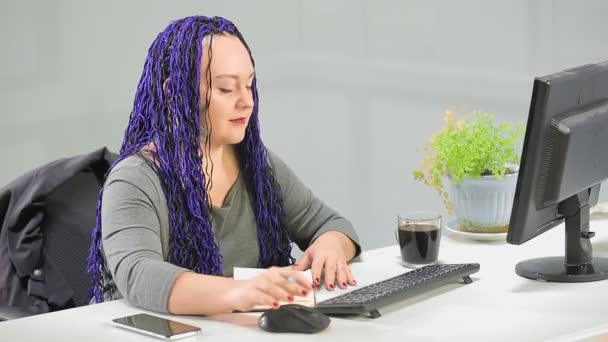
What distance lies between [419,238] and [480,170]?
32 centimetres

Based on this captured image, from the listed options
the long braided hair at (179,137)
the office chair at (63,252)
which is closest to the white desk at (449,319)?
the long braided hair at (179,137)

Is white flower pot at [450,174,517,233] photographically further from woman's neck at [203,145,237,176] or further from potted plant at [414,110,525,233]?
woman's neck at [203,145,237,176]

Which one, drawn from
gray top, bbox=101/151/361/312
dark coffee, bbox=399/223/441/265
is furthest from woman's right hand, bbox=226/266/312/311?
dark coffee, bbox=399/223/441/265

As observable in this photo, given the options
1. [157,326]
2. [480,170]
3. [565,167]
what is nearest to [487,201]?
[480,170]

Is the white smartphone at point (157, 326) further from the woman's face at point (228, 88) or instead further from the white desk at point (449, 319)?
the woman's face at point (228, 88)

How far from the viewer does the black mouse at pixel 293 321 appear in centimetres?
165

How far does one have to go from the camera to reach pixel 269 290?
1.74m

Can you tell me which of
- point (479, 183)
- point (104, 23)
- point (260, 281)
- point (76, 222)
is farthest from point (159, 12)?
point (260, 281)

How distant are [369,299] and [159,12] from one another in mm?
2247

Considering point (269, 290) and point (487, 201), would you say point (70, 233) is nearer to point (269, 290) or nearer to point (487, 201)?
point (269, 290)

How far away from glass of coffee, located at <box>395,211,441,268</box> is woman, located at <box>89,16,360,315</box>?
0.14 metres

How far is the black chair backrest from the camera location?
2.31 meters

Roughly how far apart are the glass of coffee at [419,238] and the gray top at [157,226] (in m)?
0.15

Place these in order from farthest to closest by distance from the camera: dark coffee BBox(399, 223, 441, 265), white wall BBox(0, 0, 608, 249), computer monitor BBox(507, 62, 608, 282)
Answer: white wall BBox(0, 0, 608, 249)
dark coffee BBox(399, 223, 441, 265)
computer monitor BBox(507, 62, 608, 282)
